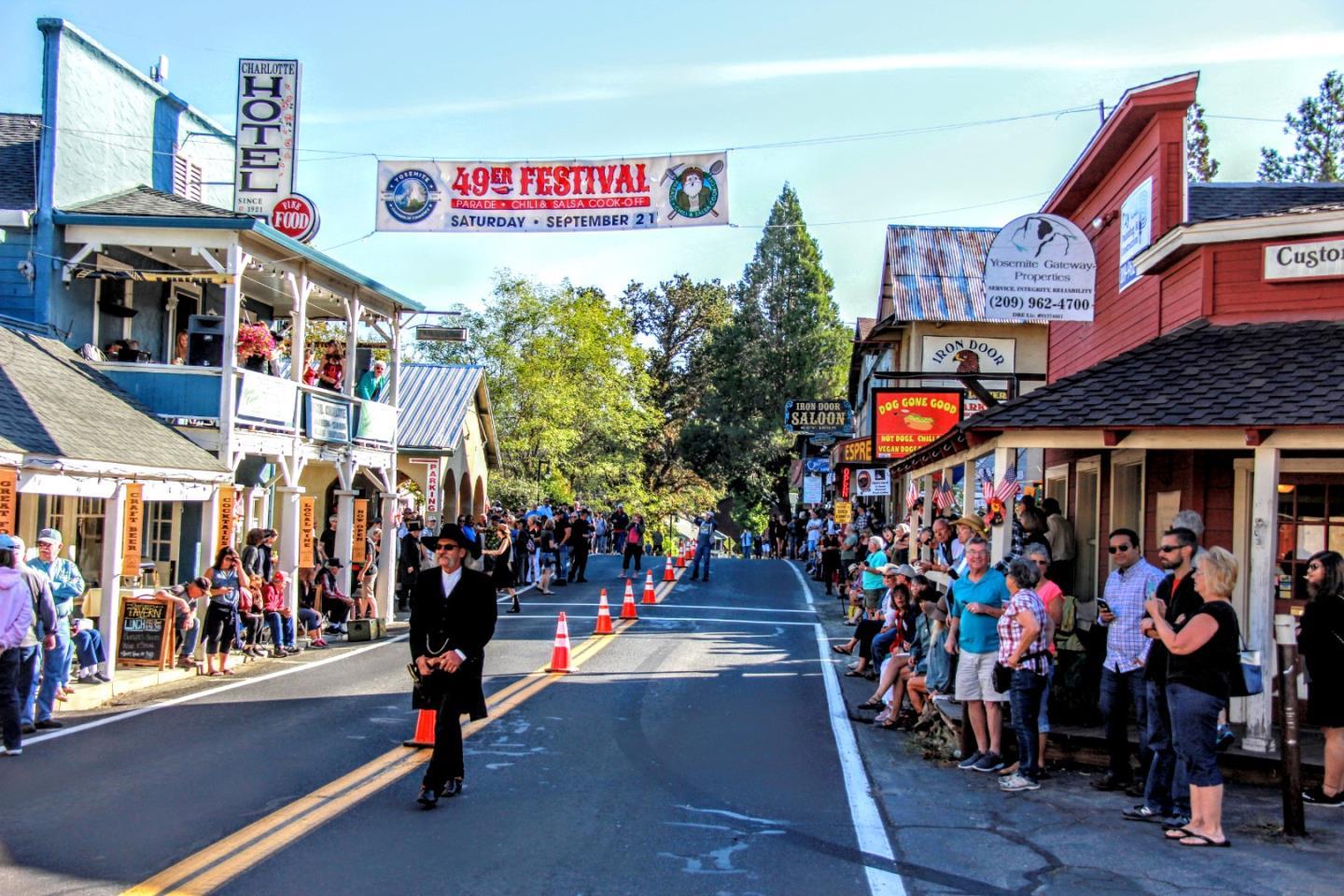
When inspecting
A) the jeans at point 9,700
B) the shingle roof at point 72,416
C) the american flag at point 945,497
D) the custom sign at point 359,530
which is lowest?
the jeans at point 9,700

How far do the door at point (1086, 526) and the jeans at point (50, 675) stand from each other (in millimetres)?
11803

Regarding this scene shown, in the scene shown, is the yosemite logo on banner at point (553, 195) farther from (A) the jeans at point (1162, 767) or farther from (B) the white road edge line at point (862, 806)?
(A) the jeans at point (1162, 767)

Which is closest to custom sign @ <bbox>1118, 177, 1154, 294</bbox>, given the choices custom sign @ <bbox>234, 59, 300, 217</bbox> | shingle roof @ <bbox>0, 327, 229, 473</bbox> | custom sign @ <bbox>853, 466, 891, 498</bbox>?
shingle roof @ <bbox>0, 327, 229, 473</bbox>

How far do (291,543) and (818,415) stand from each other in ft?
83.3

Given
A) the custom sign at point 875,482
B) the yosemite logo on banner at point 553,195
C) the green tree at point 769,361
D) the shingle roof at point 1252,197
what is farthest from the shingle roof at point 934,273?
the green tree at point 769,361

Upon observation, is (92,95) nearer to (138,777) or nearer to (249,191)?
(249,191)

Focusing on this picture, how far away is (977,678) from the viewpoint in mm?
9766

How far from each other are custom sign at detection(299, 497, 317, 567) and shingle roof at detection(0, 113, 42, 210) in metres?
5.70

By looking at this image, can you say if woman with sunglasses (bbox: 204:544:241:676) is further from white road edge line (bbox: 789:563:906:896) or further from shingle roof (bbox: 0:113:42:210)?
white road edge line (bbox: 789:563:906:896)

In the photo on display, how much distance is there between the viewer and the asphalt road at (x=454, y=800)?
654 centimetres

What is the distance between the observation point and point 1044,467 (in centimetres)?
1909

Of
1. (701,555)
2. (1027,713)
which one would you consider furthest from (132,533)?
(701,555)

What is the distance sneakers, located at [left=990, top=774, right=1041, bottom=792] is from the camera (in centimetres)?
916

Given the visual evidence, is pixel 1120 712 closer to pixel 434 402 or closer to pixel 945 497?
pixel 945 497
